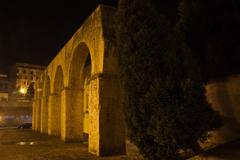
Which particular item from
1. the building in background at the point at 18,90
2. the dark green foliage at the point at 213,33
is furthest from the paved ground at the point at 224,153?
the building in background at the point at 18,90

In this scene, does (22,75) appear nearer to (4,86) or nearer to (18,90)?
(18,90)

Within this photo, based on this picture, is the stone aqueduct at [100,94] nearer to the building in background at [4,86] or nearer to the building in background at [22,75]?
the building in background at [4,86]

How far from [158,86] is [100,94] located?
4024 mm

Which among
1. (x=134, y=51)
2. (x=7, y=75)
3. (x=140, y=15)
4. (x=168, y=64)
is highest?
(x=7, y=75)

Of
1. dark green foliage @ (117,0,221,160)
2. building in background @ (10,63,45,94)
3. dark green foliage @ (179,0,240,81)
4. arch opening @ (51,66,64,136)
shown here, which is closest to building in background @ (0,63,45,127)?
building in background @ (10,63,45,94)

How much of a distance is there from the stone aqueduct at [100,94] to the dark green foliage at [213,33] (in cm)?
41

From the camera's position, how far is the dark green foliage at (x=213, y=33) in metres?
6.08

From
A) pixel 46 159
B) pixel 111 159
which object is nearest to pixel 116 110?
pixel 111 159

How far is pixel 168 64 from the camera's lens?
5223 mm

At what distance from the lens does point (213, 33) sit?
649 cm

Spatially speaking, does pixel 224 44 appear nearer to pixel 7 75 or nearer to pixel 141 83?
pixel 141 83

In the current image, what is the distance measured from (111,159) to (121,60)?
Result: 344 centimetres

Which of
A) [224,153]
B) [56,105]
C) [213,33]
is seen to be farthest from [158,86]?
[56,105]

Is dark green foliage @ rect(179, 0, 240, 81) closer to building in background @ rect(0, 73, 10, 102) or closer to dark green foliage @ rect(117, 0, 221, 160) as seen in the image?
dark green foliage @ rect(117, 0, 221, 160)
